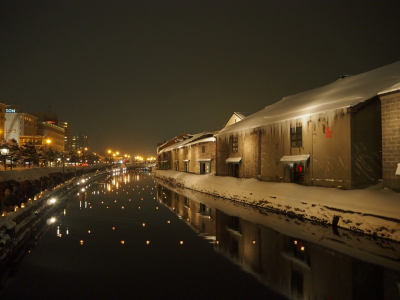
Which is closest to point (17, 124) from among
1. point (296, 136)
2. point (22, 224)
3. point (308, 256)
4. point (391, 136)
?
point (22, 224)

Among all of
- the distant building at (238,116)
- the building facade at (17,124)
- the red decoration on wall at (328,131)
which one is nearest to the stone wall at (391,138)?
the red decoration on wall at (328,131)

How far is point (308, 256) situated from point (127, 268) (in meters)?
6.71

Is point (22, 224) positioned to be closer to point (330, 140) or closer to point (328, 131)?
point (330, 140)

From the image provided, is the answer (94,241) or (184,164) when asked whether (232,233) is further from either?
(184,164)

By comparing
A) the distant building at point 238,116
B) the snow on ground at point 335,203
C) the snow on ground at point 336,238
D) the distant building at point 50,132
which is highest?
the distant building at point 50,132

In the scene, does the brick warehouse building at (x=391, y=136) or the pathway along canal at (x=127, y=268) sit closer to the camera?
the pathway along canal at (x=127, y=268)

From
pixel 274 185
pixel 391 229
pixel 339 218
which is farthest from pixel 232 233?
pixel 274 185

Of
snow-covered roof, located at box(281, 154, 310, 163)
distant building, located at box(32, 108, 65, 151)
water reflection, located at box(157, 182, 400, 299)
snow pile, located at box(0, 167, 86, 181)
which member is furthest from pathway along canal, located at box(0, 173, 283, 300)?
distant building, located at box(32, 108, 65, 151)

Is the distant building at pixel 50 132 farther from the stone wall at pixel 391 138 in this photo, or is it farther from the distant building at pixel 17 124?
the stone wall at pixel 391 138

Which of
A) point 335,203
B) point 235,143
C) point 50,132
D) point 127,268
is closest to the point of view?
point 127,268

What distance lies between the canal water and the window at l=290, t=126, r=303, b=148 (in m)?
8.09

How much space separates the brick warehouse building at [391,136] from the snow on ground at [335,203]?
2.54ft

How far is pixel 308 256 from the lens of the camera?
12172mm

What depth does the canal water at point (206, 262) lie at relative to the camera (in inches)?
352
